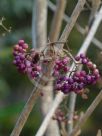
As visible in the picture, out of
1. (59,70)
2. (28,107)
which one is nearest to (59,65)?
(59,70)

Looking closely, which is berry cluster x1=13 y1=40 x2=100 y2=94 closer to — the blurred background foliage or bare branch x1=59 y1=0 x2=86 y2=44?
bare branch x1=59 y1=0 x2=86 y2=44

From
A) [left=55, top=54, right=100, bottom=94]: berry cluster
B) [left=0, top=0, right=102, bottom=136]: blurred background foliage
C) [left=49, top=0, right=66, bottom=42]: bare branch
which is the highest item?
[left=0, top=0, right=102, bottom=136]: blurred background foliage

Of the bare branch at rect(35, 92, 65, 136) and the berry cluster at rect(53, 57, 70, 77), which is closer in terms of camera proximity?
the berry cluster at rect(53, 57, 70, 77)

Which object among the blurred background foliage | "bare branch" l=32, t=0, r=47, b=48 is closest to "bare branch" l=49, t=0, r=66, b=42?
"bare branch" l=32, t=0, r=47, b=48

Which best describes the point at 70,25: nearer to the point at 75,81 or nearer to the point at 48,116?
the point at 75,81

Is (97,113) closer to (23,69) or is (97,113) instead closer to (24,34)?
Answer: (24,34)

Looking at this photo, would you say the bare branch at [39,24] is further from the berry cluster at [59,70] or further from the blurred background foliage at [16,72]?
the blurred background foliage at [16,72]

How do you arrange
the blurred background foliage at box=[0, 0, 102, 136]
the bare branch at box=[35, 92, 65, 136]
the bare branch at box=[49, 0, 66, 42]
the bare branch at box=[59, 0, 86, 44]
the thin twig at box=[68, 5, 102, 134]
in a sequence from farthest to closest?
the blurred background foliage at box=[0, 0, 102, 136], the thin twig at box=[68, 5, 102, 134], the bare branch at box=[49, 0, 66, 42], the bare branch at box=[35, 92, 65, 136], the bare branch at box=[59, 0, 86, 44]

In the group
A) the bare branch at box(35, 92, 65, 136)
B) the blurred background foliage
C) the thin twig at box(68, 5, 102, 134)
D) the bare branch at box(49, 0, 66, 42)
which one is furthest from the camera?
the blurred background foliage

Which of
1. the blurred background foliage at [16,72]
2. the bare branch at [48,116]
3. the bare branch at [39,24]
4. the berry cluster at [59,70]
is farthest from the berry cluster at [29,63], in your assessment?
the blurred background foliage at [16,72]
